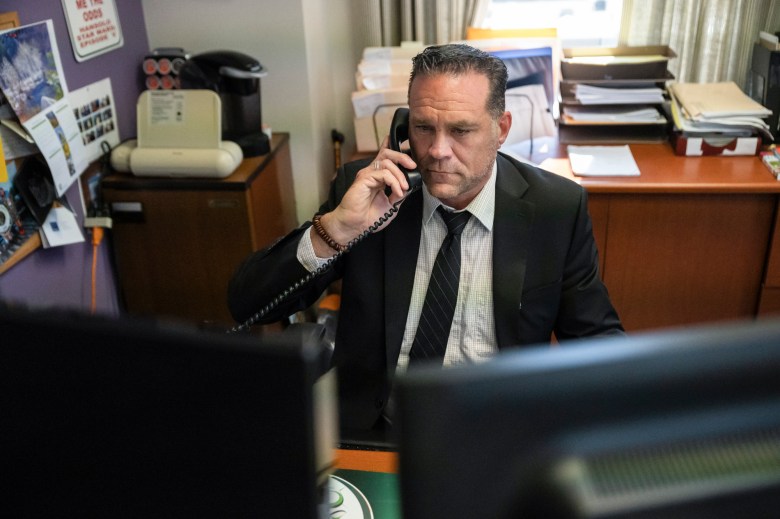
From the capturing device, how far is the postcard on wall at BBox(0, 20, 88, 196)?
1.77 meters

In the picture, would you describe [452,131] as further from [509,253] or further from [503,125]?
[509,253]

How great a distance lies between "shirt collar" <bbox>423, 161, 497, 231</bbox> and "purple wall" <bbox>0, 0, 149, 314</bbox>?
945 millimetres

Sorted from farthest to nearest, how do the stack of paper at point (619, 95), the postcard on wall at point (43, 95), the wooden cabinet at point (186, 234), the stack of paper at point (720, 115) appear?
the stack of paper at point (619, 95), the stack of paper at point (720, 115), the wooden cabinet at point (186, 234), the postcard on wall at point (43, 95)

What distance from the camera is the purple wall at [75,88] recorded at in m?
1.86

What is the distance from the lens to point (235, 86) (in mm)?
2262

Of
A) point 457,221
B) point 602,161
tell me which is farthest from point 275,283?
point 602,161

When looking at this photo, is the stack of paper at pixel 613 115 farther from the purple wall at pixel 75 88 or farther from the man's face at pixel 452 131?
the purple wall at pixel 75 88

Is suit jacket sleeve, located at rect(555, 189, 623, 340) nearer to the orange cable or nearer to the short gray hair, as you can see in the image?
the short gray hair

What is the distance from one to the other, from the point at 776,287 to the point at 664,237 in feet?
1.29

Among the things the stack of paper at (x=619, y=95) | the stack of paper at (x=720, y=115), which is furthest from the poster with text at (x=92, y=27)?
the stack of paper at (x=720, y=115)

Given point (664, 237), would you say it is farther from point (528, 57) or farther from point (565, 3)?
point (565, 3)

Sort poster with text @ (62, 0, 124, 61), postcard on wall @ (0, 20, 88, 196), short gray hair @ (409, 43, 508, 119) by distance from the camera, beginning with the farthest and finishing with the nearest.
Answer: poster with text @ (62, 0, 124, 61) < postcard on wall @ (0, 20, 88, 196) < short gray hair @ (409, 43, 508, 119)

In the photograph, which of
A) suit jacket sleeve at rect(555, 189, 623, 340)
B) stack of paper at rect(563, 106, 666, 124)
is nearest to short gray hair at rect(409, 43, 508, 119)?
suit jacket sleeve at rect(555, 189, 623, 340)

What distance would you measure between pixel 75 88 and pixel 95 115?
0.11 meters
